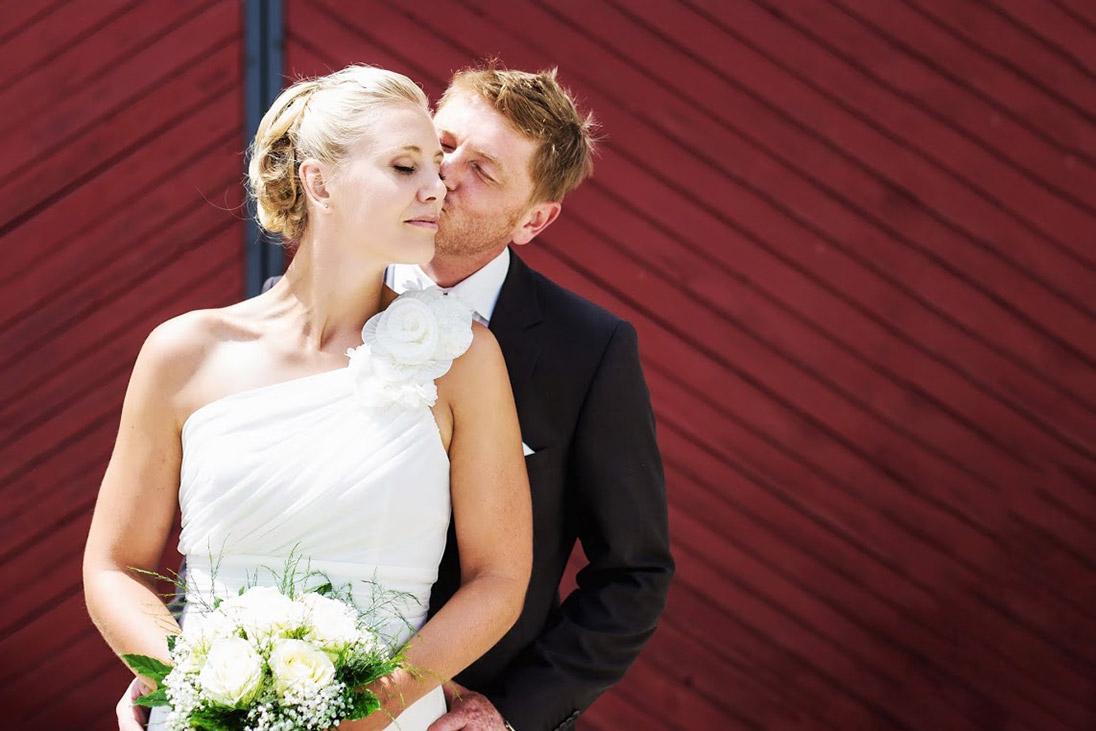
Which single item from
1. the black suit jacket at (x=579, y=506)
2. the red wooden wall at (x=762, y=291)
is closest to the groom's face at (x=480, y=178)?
the black suit jacket at (x=579, y=506)

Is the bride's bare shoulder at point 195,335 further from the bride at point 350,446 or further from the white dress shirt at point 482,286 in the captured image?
the white dress shirt at point 482,286

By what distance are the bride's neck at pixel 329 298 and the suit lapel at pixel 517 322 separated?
10.8 inches

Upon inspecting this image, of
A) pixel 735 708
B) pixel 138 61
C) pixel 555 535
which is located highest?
pixel 555 535

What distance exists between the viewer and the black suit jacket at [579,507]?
2398mm

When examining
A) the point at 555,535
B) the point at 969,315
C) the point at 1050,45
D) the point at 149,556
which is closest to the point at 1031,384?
the point at 969,315

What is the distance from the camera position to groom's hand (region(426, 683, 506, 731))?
7.22ft

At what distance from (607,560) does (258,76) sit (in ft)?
7.60

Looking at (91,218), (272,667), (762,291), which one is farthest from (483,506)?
(91,218)

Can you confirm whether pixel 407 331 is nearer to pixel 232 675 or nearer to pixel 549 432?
pixel 549 432

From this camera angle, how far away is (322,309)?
2.25 meters

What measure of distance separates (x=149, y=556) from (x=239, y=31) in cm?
234

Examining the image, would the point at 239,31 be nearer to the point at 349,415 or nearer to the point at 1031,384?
the point at 349,415

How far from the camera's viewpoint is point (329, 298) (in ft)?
7.34

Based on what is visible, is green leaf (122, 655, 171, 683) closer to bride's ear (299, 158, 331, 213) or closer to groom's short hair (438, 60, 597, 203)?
bride's ear (299, 158, 331, 213)
